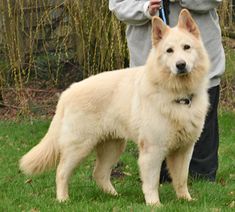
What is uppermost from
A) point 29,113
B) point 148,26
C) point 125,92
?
point 148,26

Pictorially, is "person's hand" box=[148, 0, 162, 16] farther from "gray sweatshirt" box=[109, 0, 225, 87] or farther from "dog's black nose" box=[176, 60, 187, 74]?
"dog's black nose" box=[176, 60, 187, 74]

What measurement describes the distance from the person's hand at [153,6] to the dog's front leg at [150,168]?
1.17 m

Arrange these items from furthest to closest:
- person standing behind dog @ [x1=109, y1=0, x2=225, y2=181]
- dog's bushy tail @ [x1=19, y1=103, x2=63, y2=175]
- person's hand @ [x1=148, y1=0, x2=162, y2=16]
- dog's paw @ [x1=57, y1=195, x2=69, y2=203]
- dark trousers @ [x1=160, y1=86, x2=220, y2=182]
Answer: dark trousers @ [x1=160, y1=86, x2=220, y2=182], person standing behind dog @ [x1=109, y1=0, x2=225, y2=181], dog's bushy tail @ [x1=19, y1=103, x2=63, y2=175], person's hand @ [x1=148, y1=0, x2=162, y2=16], dog's paw @ [x1=57, y1=195, x2=69, y2=203]

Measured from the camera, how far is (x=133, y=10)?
538 cm

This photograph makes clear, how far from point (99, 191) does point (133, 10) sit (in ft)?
5.48

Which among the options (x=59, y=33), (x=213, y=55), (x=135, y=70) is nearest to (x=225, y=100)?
(x=59, y=33)

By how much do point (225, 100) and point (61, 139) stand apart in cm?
Answer: 559

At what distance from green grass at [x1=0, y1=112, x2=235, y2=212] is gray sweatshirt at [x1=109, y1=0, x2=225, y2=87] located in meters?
1.07

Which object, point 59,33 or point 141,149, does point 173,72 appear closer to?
point 141,149

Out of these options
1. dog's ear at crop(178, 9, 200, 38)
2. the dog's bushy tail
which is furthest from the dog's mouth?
the dog's bushy tail

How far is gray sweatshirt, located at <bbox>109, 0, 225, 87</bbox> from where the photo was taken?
535cm

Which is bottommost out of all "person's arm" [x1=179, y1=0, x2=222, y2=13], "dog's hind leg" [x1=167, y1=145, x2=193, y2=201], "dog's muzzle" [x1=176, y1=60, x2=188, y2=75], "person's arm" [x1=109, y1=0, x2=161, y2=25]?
"dog's hind leg" [x1=167, y1=145, x2=193, y2=201]

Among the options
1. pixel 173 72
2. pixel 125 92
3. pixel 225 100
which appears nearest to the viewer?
pixel 173 72

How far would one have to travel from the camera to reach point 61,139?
5211 mm
